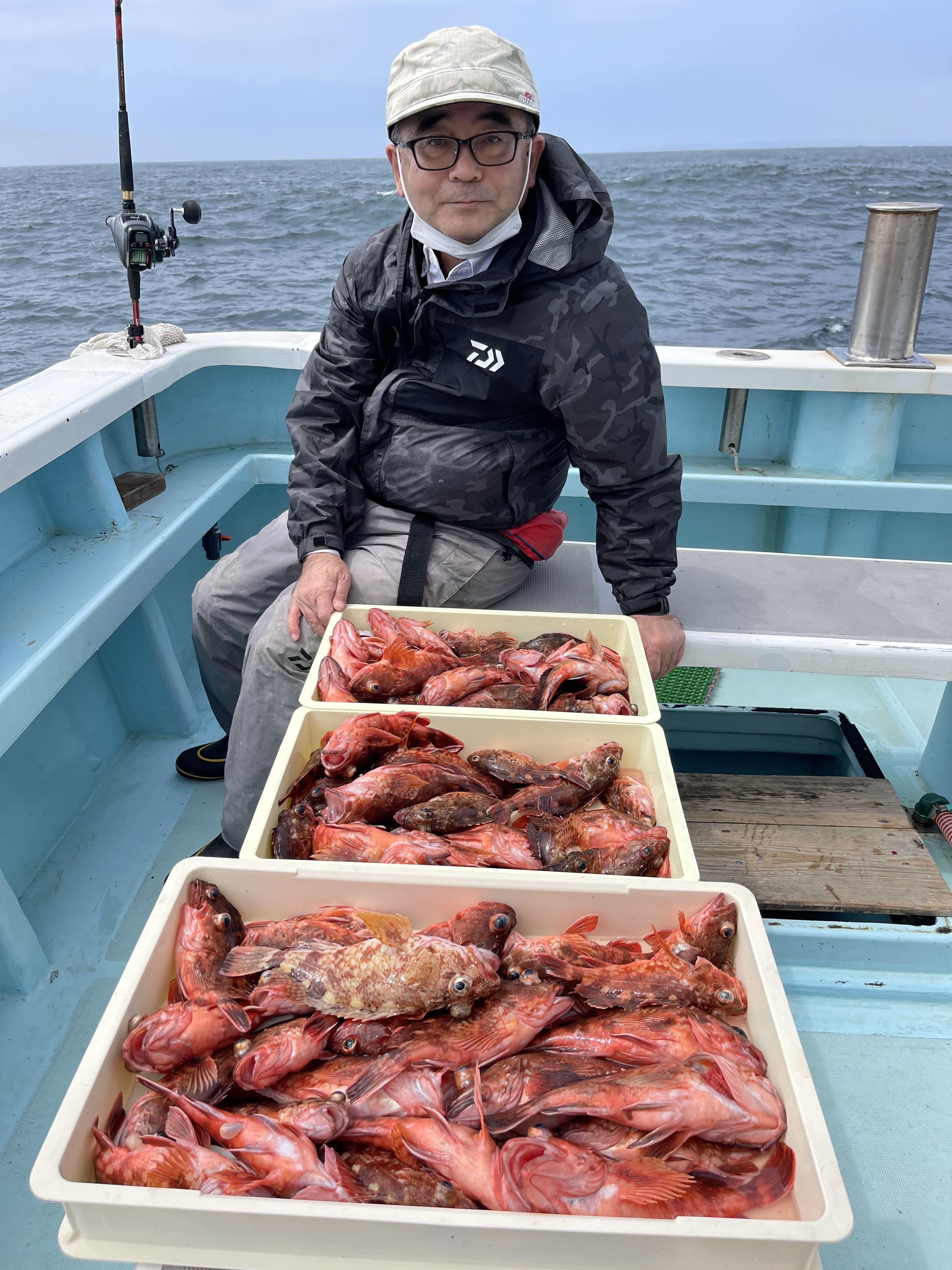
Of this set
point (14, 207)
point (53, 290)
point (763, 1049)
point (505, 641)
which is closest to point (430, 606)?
point (505, 641)

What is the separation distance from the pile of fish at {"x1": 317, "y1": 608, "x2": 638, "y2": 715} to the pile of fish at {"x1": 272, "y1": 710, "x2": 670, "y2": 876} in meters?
0.16

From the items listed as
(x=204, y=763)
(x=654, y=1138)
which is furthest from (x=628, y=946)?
(x=204, y=763)

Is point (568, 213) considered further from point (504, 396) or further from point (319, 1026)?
point (319, 1026)

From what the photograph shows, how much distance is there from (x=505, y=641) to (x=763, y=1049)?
47.5 inches

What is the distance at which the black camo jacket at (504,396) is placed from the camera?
2.22 m

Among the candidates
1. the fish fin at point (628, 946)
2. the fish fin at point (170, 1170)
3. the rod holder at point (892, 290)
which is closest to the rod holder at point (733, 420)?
the rod holder at point (892, 290)

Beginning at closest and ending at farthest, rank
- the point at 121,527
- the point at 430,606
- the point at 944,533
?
the point at 430,606 → the point at 121,527 → the point at 944,533

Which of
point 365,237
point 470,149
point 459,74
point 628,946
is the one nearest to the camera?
point 628,946

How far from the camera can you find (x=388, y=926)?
137 cm

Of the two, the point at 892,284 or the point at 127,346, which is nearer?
the point at 127,346

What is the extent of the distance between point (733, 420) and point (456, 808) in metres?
3.40

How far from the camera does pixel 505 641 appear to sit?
2270mm

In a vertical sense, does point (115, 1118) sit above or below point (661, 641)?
below

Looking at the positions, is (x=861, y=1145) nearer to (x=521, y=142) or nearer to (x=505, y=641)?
(x=505, y=641)
